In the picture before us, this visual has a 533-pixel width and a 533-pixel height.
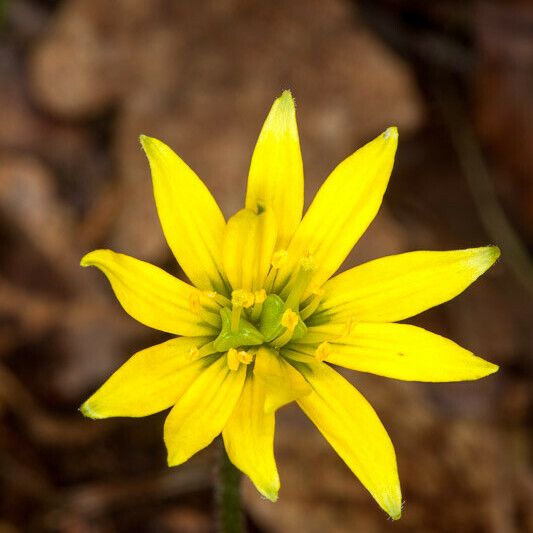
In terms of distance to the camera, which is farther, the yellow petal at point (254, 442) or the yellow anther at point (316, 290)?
the yellow anther at point (316, 290)

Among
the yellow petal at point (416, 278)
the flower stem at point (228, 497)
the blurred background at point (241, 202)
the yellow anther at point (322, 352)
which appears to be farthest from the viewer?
the blurred background at point (241, 202)

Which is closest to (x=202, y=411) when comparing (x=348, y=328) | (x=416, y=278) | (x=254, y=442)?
(x=254, y=442)

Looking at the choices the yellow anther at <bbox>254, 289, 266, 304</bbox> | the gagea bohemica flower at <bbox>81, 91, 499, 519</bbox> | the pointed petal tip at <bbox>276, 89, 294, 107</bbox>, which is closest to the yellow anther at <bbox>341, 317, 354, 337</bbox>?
the gagea bohemica flower at <bbox>81, 91, 499, 519</bbox>

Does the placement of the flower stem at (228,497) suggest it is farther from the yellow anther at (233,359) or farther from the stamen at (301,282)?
the stamen at (301,282)

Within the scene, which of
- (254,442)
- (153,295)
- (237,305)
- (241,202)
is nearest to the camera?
(254,442)

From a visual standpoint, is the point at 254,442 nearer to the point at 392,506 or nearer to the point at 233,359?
the point at 233,359

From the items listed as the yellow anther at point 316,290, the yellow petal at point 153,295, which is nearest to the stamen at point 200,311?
the yellow petal at point 153,295

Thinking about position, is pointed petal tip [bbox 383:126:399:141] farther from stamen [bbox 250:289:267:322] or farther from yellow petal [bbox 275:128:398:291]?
stamen [bbox 250:289:267:322]
